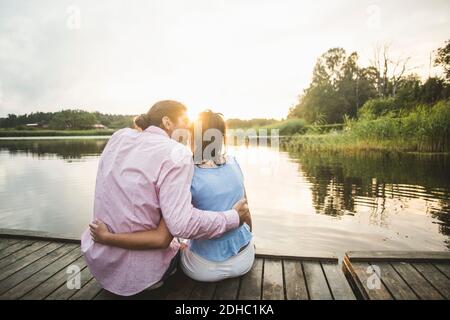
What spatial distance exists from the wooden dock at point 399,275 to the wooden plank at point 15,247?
3.25 metres

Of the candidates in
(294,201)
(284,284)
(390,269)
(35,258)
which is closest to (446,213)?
(294,201)

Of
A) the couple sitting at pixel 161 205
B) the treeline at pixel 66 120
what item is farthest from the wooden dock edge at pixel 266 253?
the treeline at pixel 66 120

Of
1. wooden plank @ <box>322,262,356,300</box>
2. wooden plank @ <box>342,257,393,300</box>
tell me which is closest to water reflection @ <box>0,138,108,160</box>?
Answer: wooden plank @ <box>322,262,356,300</box>

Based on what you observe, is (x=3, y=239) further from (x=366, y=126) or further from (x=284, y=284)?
(x=366, y=126)

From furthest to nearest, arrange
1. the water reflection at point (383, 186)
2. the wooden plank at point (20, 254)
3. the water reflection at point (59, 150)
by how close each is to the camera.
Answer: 1. the water reflection at point (59, 150)
2. the water reflection at point (383, 186)
3. the wooden plank at point (20, 254)

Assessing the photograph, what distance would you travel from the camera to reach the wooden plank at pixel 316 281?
2303mm

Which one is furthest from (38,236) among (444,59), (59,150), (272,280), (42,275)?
(444,59)

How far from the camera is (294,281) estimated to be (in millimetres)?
2510

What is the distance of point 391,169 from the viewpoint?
11.7 meters

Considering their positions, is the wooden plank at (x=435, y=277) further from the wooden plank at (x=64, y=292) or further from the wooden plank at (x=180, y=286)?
the wooden plank at (x=64, y=292)

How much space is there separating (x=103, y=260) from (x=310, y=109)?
4614 centimetres

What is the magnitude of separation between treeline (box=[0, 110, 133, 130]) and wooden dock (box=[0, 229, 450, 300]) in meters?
77.5

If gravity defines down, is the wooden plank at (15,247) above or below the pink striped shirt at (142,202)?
below

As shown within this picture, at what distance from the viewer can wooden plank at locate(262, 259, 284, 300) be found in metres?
2.30
